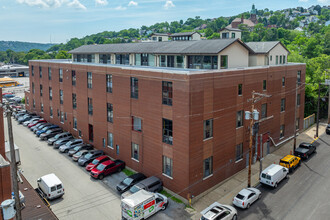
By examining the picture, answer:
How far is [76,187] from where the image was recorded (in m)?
30.2

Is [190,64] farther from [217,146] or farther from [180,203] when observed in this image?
[180,203]

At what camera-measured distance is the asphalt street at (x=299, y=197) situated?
81.1 ft

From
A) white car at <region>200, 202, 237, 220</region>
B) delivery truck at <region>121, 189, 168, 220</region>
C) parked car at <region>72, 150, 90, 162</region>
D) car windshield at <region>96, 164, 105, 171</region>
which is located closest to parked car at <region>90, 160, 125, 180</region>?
car windshield at <region>96, 164, 105, 171</region>

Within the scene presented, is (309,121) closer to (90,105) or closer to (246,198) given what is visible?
(246,198)

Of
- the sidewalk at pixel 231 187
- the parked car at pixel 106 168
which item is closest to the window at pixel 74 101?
the parked car at pixel 106 168

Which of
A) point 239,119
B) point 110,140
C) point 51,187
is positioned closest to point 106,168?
point 110,140

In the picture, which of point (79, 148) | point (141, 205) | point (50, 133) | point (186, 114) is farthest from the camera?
point (50, 133)

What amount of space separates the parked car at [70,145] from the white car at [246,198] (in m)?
25.4

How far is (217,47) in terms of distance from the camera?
32.2 m

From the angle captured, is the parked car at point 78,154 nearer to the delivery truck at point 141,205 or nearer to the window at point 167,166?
the window at point 167,166

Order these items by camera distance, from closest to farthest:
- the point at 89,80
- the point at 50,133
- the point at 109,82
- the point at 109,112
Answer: the point at 109,82 → the point at 109,112 → the point at 89,80 → the point at 50,133

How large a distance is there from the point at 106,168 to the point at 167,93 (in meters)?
12.3

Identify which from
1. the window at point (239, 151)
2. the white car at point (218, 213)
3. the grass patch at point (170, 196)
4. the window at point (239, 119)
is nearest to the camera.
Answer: the white car at point (218, 213)

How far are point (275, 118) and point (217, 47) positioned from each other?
49.7ft
